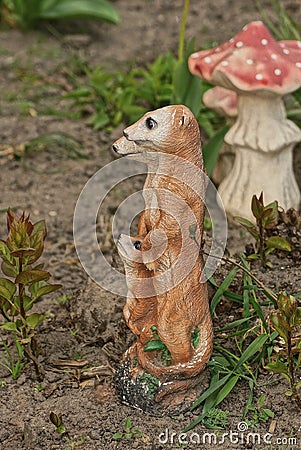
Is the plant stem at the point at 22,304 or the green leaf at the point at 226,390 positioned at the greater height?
the plant stem at the point at 22,304

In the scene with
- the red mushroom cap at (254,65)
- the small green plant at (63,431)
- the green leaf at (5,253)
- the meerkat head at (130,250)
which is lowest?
the small green plant at (63,431)

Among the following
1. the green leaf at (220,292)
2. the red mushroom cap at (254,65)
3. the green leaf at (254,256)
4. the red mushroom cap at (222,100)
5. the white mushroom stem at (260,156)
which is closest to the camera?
the green leaf at (220,292)

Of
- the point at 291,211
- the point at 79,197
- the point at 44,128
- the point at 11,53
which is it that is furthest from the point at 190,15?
the point at 291,211

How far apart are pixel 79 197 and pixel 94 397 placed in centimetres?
126

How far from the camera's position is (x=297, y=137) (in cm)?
349

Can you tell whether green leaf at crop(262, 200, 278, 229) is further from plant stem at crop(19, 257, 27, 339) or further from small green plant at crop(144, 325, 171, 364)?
plant stem at crop(19, 257, 27, 339)

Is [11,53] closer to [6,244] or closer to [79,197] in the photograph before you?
[79,197]

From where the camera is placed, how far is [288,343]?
2.33m

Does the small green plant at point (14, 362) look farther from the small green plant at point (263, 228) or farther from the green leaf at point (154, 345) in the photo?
the small green plant at point (263, 228)

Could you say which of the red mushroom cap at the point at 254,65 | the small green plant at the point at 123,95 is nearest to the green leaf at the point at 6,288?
the red mushroom cap at the point at 254,65

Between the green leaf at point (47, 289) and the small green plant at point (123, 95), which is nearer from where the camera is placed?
the green leaf at point (47, 289)

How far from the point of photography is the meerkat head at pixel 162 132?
2.26 metres

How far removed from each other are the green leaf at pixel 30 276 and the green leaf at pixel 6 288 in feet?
0.23

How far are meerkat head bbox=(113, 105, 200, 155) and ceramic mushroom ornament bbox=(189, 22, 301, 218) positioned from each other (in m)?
0.96
